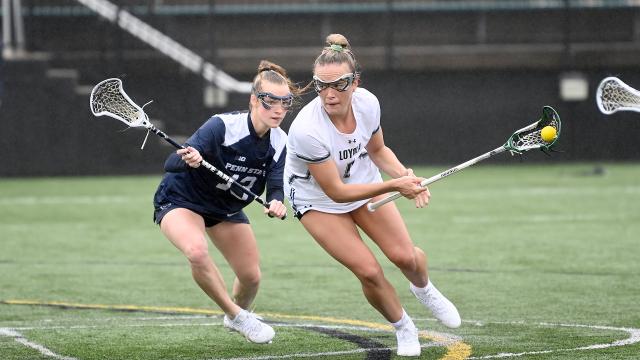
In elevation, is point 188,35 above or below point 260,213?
above

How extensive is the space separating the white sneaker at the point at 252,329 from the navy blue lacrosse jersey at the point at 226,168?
777 millimetres

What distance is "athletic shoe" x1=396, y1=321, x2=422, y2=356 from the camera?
750 centimetres

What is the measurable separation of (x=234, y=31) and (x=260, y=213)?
7.17 meters

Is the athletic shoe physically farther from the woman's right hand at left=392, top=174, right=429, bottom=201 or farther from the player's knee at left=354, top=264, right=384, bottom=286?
the woman's right hand at left=392, top=174, right=429, bottom=201

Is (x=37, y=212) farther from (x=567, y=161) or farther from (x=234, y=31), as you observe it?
(x=567, y=161)

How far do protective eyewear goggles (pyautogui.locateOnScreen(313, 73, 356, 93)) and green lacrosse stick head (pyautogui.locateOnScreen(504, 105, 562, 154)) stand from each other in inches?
40.4

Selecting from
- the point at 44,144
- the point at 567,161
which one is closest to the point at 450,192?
the point at 567,161

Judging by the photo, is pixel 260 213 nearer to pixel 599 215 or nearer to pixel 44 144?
pixel 599 215

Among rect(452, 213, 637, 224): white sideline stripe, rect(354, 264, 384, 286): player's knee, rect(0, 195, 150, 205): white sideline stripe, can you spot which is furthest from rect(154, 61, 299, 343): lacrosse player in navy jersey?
rect(0, 195, 150, 205): white sideline stripe

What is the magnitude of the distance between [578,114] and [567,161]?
0.89 m

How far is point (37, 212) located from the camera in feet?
55.9

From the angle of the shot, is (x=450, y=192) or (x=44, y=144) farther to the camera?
(x=44, y=144)

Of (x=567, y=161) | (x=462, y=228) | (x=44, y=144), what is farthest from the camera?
(x=567, y=161)

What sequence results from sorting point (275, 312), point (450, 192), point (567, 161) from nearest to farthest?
1. point (275, 312)
2. point (450, 192)
3. point (567, 161)
